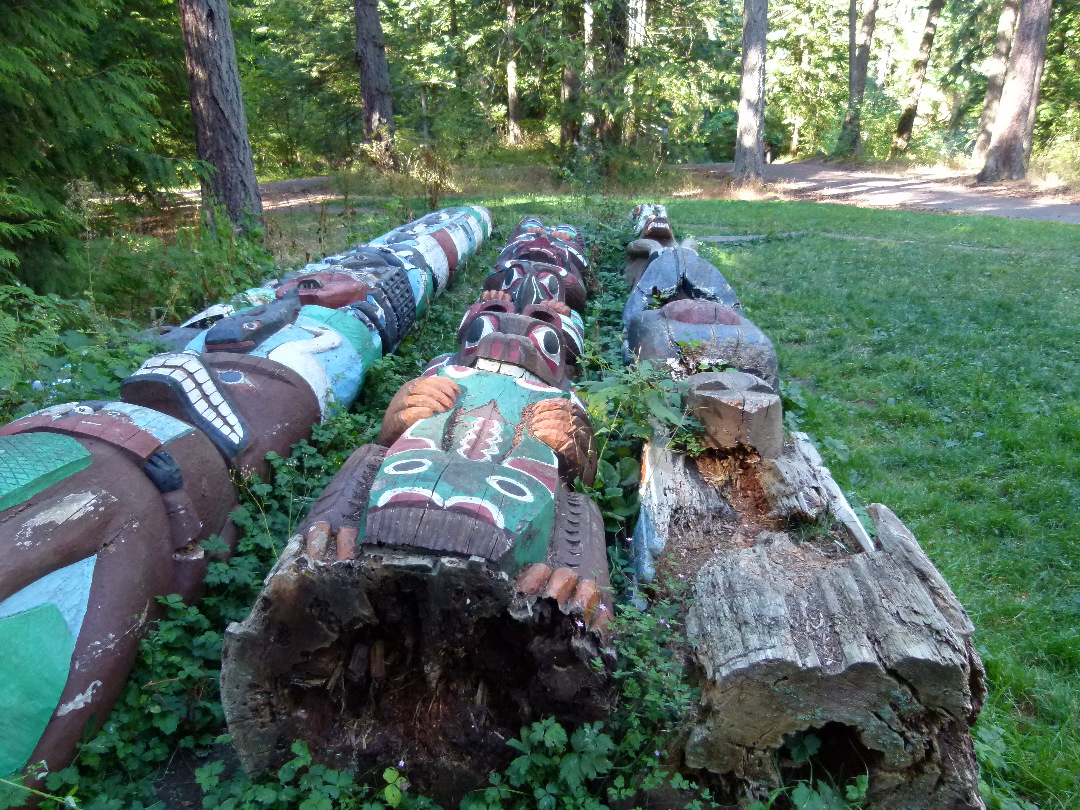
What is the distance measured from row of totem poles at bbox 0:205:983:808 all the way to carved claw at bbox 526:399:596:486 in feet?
0.05

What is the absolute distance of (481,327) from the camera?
425 cm

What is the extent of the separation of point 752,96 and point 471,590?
15.2 metres

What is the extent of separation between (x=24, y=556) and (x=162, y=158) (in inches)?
245

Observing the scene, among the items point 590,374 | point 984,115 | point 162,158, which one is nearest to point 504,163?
point 162,158

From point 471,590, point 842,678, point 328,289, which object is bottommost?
point 842,678

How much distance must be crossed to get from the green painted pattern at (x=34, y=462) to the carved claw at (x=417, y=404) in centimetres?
120

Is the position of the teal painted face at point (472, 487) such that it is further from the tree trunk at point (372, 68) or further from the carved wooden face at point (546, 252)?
the tree trunk at point (372, 68)

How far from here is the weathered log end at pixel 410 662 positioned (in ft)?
6.88

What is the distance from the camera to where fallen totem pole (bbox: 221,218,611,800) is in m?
2.10

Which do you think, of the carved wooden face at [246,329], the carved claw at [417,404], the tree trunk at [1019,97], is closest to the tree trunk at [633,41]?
the tree trunk at [1019,97]

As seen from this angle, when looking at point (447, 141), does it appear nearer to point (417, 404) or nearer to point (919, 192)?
point (417, 404)

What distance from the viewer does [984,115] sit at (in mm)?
18438

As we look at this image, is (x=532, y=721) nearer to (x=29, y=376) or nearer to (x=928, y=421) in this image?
(x=29, y=376)

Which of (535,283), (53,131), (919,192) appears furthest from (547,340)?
(919,192)
